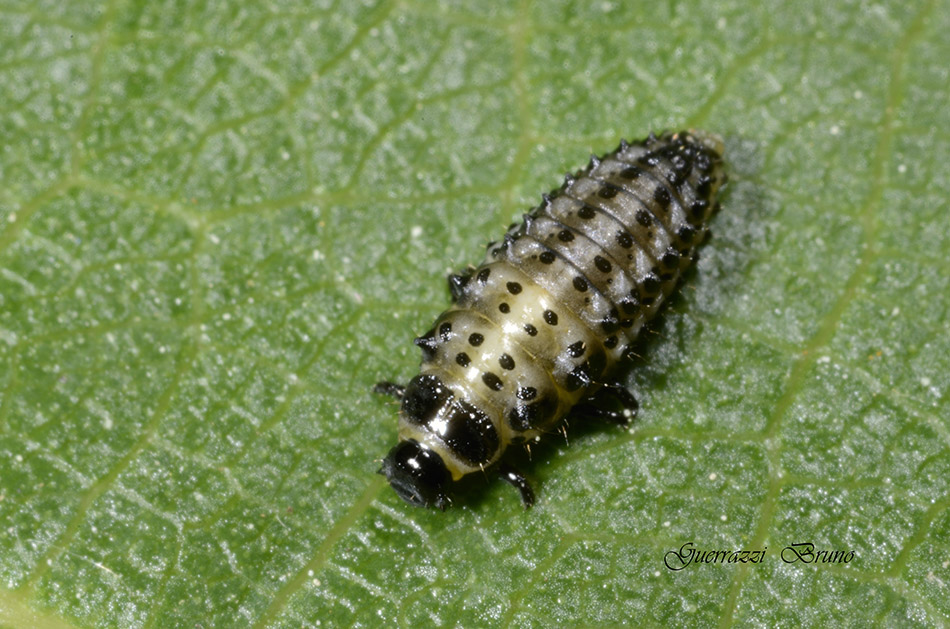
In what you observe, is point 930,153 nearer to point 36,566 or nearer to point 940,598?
point 940,598

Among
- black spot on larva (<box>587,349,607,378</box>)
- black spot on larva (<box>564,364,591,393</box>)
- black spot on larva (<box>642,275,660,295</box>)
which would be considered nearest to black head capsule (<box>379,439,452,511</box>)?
black spot on larva (<box>564,364,591,393</box>)

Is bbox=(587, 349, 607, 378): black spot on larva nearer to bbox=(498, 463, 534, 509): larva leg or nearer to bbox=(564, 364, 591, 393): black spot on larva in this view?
bbox=(564, 364, 591, 393): black spot on larva

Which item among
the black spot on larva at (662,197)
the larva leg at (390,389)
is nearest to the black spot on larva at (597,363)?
the black spot on larva at (662,197)

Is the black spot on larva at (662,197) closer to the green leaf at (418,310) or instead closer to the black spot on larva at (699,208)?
the black spot on larva at (699,208)

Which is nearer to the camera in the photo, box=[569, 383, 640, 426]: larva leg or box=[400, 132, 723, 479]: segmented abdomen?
box=[400, 132, 723, 479]: segmented abdomen

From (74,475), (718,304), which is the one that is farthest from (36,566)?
(718,304)

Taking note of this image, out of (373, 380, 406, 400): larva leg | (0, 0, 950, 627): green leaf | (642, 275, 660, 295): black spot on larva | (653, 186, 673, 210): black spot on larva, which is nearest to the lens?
(0, 0, 950, 627): green leaf

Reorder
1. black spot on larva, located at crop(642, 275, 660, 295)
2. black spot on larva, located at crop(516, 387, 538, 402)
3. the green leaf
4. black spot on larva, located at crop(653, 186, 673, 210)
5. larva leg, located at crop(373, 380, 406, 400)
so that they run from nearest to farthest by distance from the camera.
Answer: black spot on larva, located at crop(516, 387, 538, 402), the green leaf, black spot on larva, located at crop(642, 275, 660, 295), black spot on larva, located at crop(653, 186, 673, 210), larva leg, located at crop(373, 380, 406, 400)

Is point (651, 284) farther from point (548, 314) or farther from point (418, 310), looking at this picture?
point (418, 310)
